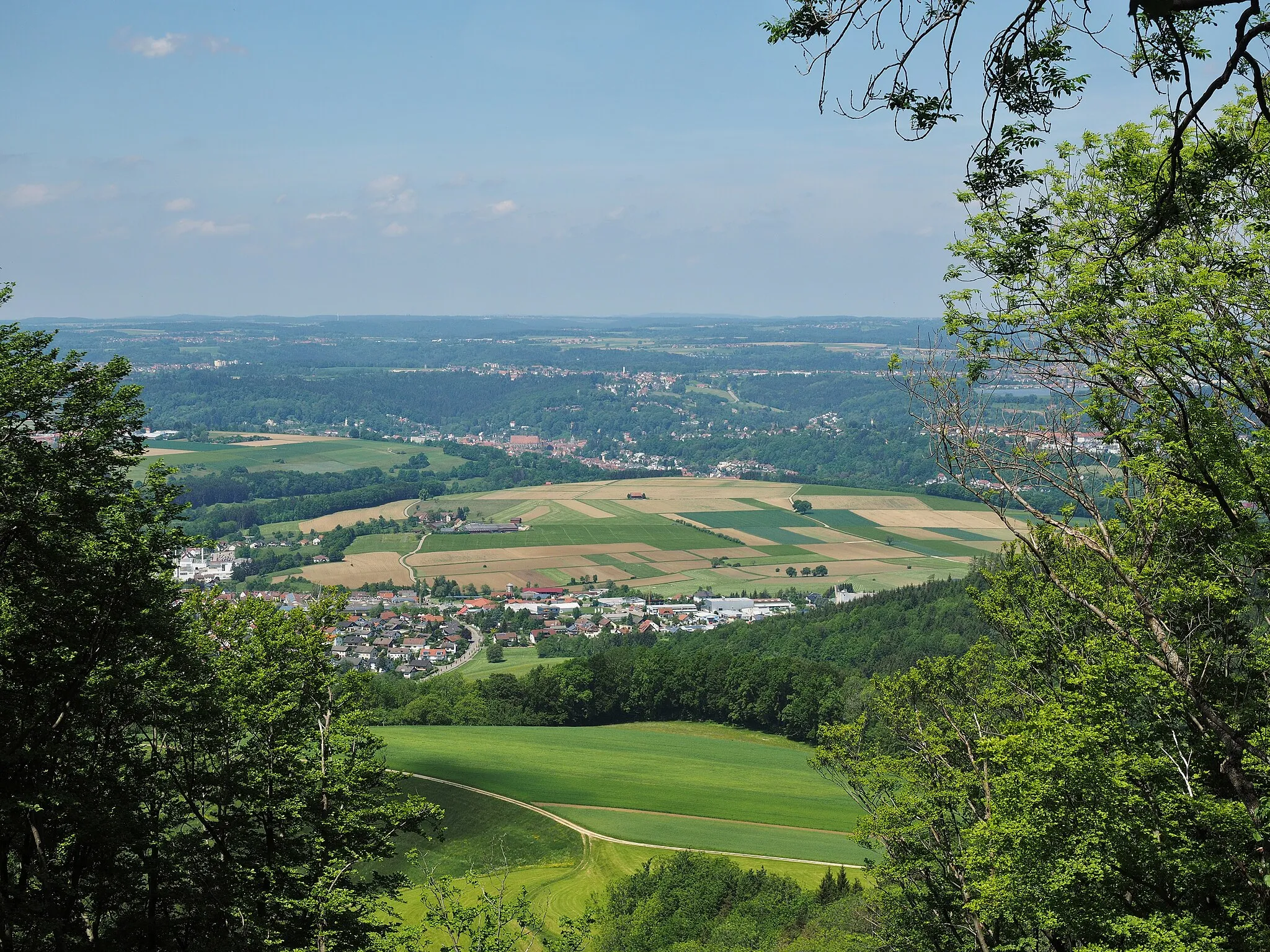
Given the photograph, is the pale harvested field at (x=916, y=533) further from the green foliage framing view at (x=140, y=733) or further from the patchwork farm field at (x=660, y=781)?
the green foliage framing view at (x=140, y=733)

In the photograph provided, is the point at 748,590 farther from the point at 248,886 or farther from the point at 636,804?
the point at 248,886

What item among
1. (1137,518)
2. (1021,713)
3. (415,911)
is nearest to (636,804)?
(415,911)

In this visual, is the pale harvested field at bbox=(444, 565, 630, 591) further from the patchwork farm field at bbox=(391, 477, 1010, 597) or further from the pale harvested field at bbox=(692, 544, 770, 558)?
the pale harvested field at bbox=(692, 544, 770, 558)

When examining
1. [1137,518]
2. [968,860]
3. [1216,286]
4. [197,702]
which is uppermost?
[1216,286]

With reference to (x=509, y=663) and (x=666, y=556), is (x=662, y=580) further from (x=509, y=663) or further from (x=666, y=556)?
(x=509, y=663)

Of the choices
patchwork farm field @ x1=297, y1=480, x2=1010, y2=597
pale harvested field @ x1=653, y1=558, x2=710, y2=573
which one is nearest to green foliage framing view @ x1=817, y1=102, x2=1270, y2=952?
patchwork farm field @ x1=297, y1=480, x2=1010, y2=597

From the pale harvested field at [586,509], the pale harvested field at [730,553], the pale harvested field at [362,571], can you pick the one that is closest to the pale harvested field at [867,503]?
the pale harvested field at [730,553]

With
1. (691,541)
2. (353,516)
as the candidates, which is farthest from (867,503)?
(353,516)
